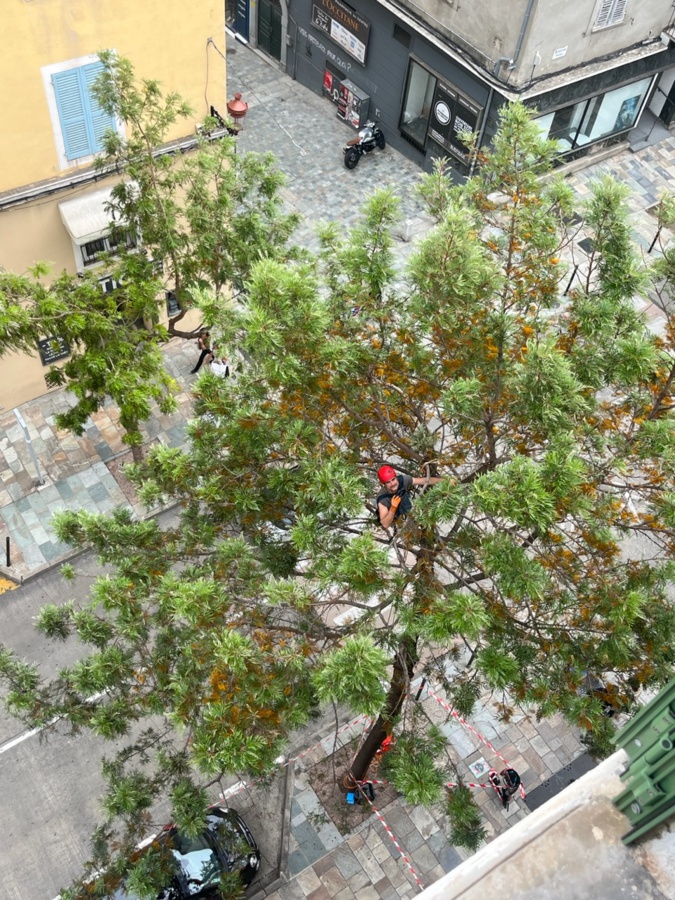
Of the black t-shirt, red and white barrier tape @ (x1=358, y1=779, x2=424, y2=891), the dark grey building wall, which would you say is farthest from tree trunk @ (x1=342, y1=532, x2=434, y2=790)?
the dark grey building wall

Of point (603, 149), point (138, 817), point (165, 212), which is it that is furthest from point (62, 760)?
point (603, 149)

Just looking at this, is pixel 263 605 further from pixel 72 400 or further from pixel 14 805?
pixel 72 400

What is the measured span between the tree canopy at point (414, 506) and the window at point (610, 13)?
15.1 meters

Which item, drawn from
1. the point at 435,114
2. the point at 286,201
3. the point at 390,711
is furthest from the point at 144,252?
the point at 435,114

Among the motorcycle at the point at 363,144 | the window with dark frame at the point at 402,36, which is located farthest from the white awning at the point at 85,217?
the window with dark frame at the point at 402,36

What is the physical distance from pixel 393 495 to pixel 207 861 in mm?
8358

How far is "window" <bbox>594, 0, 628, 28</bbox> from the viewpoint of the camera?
23484 millimetres

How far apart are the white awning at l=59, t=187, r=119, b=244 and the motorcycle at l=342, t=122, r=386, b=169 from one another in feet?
39.1

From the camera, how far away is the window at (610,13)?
23484 millimetres

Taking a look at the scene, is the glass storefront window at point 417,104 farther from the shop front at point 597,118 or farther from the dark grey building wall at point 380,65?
the shop front at point 597,118

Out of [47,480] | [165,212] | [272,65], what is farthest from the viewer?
[272,65]

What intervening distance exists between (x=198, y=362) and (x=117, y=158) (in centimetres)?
698

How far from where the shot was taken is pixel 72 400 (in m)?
21.4

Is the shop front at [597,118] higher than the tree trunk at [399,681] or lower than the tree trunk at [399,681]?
higher
